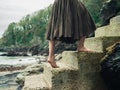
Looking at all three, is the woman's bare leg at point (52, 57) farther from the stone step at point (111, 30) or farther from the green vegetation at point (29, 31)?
the green vegetation at point (29, 31)

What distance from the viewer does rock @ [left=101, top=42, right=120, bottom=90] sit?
480cm

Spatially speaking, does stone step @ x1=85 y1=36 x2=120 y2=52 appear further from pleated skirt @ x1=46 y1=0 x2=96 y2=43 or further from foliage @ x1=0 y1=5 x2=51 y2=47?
foliage @ x1=0 y1=5 x2=51 y2=47

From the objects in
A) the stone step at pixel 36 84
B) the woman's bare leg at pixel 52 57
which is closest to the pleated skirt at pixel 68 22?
the woman's bare leg at pixel 52 57

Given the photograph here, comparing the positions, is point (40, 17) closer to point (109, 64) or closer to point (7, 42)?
point (7, 42)

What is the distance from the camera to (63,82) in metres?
4.72

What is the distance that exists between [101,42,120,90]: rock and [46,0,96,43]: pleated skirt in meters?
0.55

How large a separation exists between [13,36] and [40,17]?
2353cm

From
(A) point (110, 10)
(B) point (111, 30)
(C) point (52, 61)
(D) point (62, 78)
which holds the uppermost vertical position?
(A) point (110, 10)

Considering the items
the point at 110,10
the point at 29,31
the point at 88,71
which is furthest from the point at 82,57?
the point at 29,31

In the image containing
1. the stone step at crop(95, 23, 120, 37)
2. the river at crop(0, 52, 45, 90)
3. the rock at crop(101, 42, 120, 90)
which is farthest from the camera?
the river at crop(0, 52, 45, 90)

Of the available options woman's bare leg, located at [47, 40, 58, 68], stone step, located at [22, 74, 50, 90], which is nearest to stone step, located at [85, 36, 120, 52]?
woman's bare leg, located at [47, 40, 58, 68]

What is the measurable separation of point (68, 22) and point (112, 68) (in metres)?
1.08

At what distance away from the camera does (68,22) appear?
484 centimetres

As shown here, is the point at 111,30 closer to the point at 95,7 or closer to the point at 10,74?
the point at 10,74
